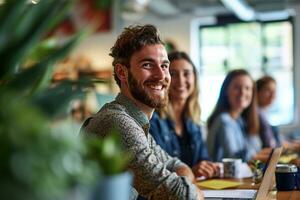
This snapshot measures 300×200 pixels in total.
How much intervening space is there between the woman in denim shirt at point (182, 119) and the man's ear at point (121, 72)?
800 millimetres

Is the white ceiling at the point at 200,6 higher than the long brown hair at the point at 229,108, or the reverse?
the white ceiling at the point at 200,6

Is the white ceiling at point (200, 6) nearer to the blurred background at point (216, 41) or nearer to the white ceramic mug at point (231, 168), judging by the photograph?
the blurred background at point (216, 41)

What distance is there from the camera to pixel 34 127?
0.60 metres

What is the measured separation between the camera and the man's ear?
182 cm

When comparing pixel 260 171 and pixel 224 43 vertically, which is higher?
pixel 224 43

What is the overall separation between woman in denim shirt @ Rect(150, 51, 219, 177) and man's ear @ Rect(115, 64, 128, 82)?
800 mm

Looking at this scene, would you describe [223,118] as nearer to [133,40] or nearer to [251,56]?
[133,40]

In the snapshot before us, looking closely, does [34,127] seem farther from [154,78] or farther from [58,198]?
[154,78]

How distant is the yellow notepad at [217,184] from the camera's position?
1973 millimetres

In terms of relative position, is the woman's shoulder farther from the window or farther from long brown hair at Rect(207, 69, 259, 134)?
the window

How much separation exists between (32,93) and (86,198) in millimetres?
234

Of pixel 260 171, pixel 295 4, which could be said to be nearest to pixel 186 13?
pixel 295 4

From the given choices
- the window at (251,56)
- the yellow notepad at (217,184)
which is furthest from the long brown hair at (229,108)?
the window at (251,56)

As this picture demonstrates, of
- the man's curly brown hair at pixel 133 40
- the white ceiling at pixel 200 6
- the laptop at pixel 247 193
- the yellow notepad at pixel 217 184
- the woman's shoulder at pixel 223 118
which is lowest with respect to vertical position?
the yellow notepad at pixel 217 184
